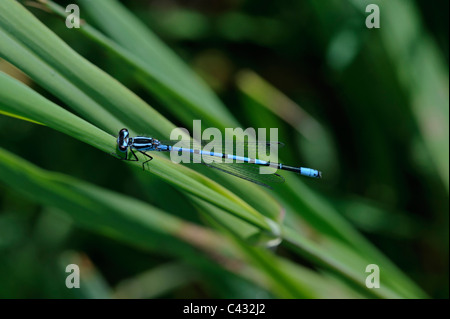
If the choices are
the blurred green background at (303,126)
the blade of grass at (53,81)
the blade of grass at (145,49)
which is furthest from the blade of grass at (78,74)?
the blurred green background at (303,126)

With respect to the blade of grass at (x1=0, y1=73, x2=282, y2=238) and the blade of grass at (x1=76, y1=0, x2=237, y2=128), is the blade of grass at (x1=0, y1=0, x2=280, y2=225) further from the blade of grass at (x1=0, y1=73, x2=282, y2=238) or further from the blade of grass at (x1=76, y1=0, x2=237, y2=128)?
the blade of grass at (x1=76, y1=0, x2=237, y2=128)

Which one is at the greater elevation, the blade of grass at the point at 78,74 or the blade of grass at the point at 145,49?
the blade of grass at the point at 145,49

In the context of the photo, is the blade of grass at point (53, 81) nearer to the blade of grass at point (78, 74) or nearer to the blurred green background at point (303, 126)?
the blade of grass at point (78, 74)

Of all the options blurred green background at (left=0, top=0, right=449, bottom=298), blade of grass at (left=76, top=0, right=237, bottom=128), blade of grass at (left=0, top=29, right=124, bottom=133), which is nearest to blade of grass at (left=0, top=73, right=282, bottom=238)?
blade of grass at (left=0, top=29, right=124, bottom=133)

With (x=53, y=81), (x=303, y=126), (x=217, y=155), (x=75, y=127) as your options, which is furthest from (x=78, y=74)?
(x=303, y=126)

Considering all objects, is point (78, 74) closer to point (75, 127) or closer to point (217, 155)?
point (75, 127)
